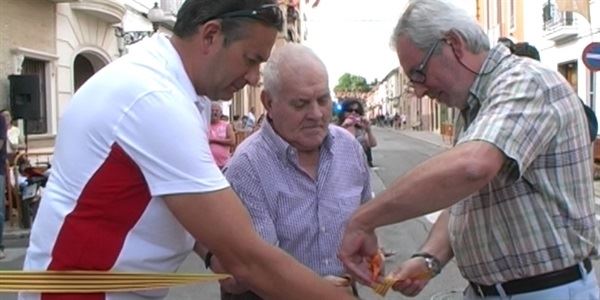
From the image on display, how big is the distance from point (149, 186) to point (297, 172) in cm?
124

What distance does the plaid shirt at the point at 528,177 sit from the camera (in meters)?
2.02

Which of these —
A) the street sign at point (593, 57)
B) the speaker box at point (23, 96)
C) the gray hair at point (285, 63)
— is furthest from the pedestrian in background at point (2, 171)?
the street sign at point (593, 57)

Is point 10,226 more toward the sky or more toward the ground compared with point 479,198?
more toward the ground

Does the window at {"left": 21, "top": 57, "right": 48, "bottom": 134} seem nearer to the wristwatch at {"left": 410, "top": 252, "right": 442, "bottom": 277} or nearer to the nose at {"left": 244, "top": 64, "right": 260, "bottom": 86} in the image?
the wristwatch at {"left": 410, "top": 252, "right": 442, "bottom": 277}

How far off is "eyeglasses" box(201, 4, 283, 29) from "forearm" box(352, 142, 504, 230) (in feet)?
1.86

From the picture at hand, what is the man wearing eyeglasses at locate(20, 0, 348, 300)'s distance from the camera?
71.2 inches

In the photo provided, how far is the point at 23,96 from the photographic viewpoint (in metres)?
14.1

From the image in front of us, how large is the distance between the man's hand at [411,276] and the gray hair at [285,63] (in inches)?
33.9

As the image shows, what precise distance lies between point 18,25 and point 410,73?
1427 cm

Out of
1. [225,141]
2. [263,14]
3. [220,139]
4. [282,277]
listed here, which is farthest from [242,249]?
[225,141]

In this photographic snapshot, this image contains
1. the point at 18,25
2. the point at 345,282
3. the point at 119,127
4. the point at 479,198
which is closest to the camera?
the point at 119,127

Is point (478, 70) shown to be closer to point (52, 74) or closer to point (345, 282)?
point (345, 282)

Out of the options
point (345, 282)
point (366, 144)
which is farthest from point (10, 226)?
point (345, 282)

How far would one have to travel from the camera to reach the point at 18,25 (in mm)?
15086
